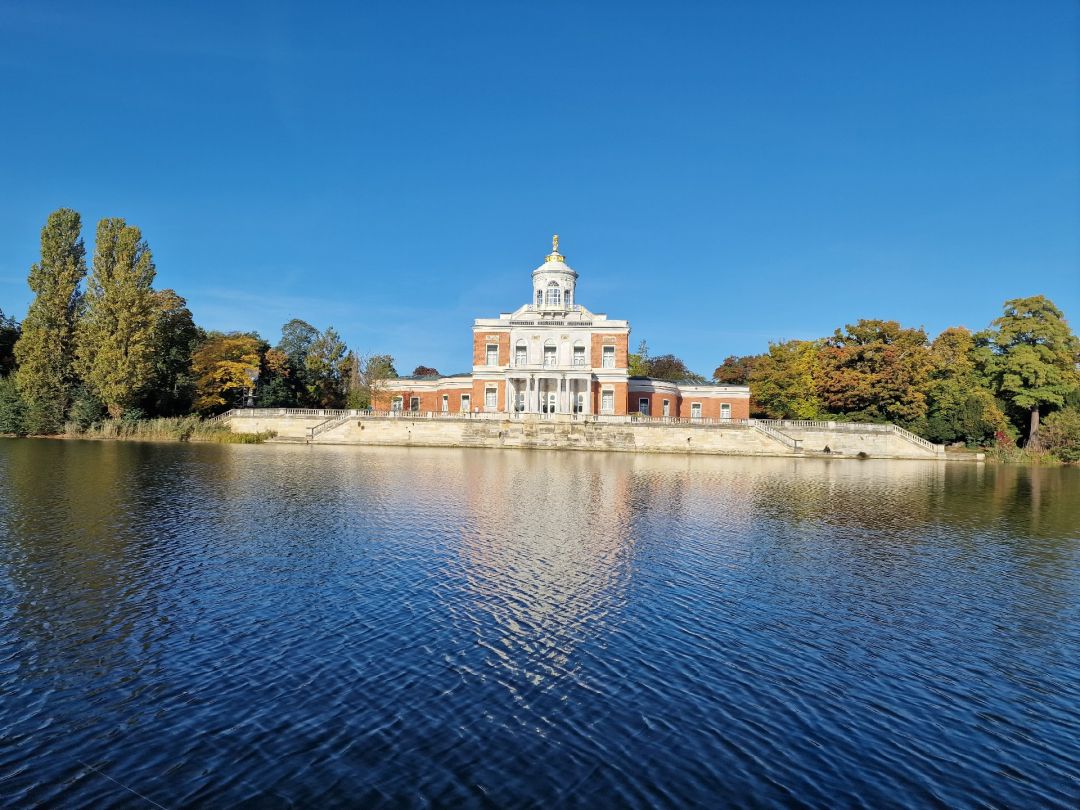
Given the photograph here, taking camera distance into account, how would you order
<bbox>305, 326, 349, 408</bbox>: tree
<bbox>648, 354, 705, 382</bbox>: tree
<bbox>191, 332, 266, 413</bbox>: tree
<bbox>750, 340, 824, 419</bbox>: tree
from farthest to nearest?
<bbox>648, 354, 705, 382</bbox>: tree
<bbox>305, 326, 349, 408</bbox>: tree
<bbox>750, 340, 824, 419</bbox>: tree
<bbox>191, 332, 266, 413</bbox>: tree

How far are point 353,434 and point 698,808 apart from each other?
2092 inches

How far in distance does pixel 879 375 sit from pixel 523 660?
191ft

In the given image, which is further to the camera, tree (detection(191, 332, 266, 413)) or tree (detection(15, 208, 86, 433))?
tree (detection(191, 332, 266, 413))

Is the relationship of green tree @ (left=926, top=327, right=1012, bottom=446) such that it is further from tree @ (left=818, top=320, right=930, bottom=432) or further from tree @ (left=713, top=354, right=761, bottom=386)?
tree @ (left=713, top=354, right=761, bottom=386)

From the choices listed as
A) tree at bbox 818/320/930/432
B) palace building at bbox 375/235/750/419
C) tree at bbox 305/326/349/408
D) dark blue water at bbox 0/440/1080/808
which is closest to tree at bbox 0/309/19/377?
tree at bbox 305/326/349/408

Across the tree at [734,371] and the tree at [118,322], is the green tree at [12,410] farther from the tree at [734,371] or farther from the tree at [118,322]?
the tree at [734,371]

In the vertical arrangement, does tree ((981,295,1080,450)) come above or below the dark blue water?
above

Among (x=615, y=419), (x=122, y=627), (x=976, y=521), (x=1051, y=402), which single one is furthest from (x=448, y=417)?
(x=1051, y=402)

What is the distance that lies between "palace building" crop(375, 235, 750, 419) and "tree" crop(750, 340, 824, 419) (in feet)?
7.30

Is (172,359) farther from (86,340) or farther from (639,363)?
(639,363)

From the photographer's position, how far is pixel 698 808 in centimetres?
595

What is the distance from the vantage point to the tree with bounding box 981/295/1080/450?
56.1 meters

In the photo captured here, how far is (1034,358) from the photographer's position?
56469mm

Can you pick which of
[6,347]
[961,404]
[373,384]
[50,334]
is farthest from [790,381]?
[6,347]
